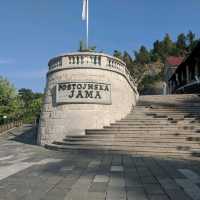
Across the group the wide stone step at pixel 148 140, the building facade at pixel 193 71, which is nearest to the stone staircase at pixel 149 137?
the wide stone step at pixel 148 140

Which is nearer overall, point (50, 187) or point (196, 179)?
point (50, 187)

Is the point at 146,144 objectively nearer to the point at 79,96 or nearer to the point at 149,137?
the point at 149,137

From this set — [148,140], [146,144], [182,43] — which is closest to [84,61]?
[148,140]

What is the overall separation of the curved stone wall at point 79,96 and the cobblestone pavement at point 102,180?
5.23 metres

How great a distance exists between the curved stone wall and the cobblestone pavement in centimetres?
523

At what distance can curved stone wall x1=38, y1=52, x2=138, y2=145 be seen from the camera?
46.4 feet

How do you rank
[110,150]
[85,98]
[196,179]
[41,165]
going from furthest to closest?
[85,98]
[110,150]
[41,165]
[196,179]

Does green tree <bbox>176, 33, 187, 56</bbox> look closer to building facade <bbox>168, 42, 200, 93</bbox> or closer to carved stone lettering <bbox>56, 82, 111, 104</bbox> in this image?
building facade <bbox>168, 42, 200, 93</bbox>

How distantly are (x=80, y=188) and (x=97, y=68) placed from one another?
975 centimetres

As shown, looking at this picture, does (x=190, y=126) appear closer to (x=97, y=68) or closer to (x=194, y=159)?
(x=194, y=159)

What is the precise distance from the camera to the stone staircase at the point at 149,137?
417 inches

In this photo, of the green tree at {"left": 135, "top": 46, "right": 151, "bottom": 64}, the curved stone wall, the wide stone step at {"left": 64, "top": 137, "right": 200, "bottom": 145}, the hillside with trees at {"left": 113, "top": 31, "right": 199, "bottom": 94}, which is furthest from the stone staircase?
the green tree at {"left": 135, "top": 46, "right": 151, "bottom": 64}

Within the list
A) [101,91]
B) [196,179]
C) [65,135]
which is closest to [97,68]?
[101,91]

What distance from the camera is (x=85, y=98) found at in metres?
14.1
